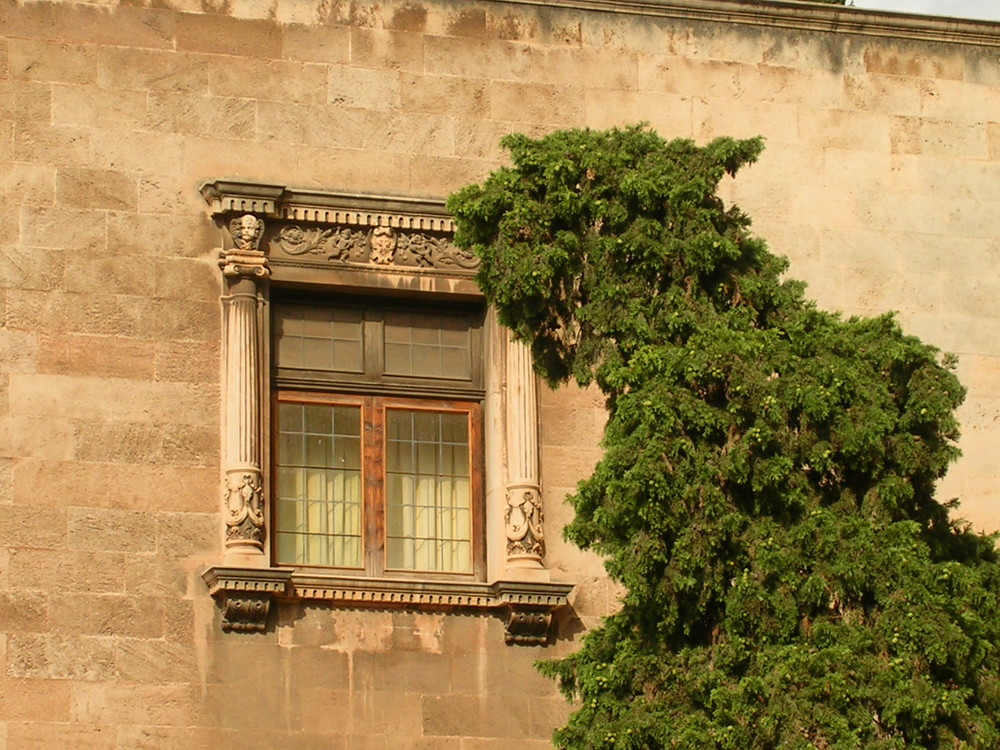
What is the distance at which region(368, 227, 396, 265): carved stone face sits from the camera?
62.4ft

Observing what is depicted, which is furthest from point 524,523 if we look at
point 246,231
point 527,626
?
point 246,231

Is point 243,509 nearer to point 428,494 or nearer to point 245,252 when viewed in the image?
point 428,494

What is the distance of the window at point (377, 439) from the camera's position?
18672 mm

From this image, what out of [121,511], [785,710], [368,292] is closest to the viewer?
[785,710]

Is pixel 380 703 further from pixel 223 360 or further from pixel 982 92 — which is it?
pixel 982 92

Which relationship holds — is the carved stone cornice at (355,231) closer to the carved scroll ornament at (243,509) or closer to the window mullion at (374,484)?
the window mullion at (374,484)

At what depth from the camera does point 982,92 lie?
20.8 meters

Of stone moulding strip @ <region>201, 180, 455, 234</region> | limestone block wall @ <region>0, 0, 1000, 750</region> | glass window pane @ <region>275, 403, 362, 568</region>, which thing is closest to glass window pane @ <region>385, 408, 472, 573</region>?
glass window pane @ <region>275, 403, 362, 568</region>

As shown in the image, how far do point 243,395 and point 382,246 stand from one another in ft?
5.51

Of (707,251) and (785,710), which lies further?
(707,251)

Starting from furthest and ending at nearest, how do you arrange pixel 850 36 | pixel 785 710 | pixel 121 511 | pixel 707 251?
pixel 850 36 < pixel 121 511 < pixel 707 251 < pixel 785 710

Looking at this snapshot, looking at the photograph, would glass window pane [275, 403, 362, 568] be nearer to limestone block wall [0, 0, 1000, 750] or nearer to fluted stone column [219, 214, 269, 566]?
fluted stone column [219, 214, 269, 566]

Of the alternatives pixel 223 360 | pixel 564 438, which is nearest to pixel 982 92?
pixel 564 438

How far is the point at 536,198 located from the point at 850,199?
4243 mm
